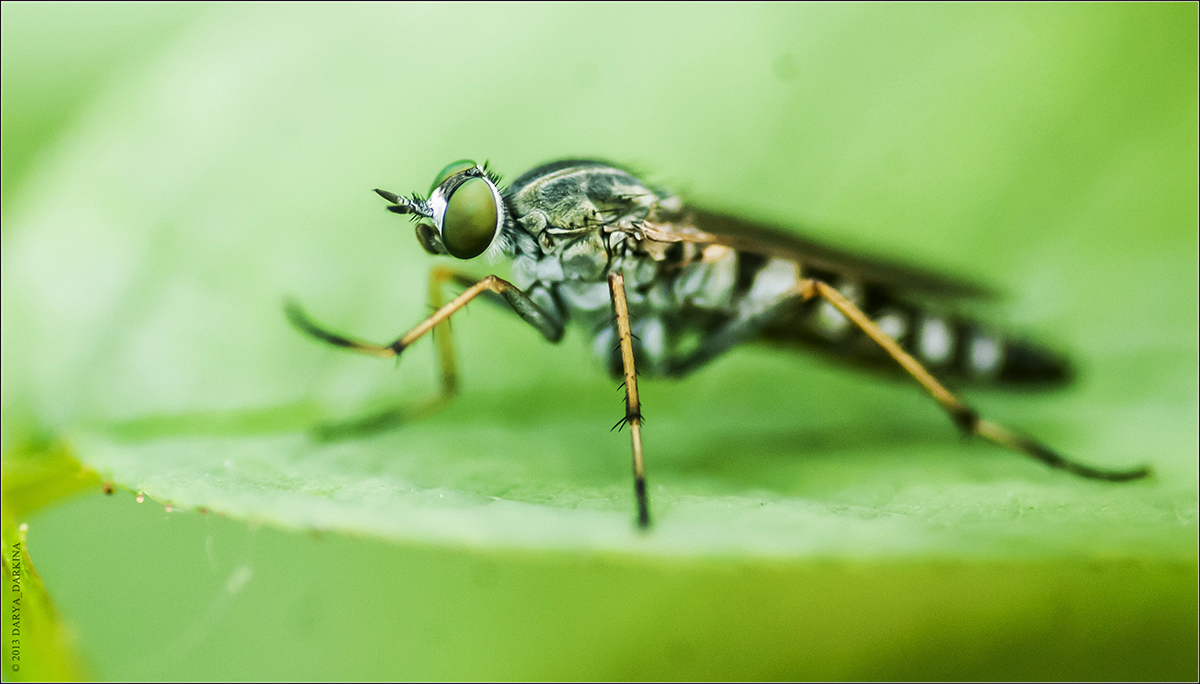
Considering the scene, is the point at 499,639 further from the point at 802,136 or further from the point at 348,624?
the point at 802,136

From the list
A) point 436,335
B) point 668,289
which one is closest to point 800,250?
point 668,289

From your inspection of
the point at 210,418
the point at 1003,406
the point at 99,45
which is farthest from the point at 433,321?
the point at 99,45

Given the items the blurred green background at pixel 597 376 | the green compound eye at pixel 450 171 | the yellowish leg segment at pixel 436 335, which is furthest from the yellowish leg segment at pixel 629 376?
the green compound eye at pixel 450 171

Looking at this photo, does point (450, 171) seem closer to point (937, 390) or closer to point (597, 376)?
point (597, 376)

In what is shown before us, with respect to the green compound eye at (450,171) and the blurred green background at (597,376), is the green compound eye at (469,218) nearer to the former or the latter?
the green compound eye at (450,171)

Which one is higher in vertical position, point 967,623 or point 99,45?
point 99,45
